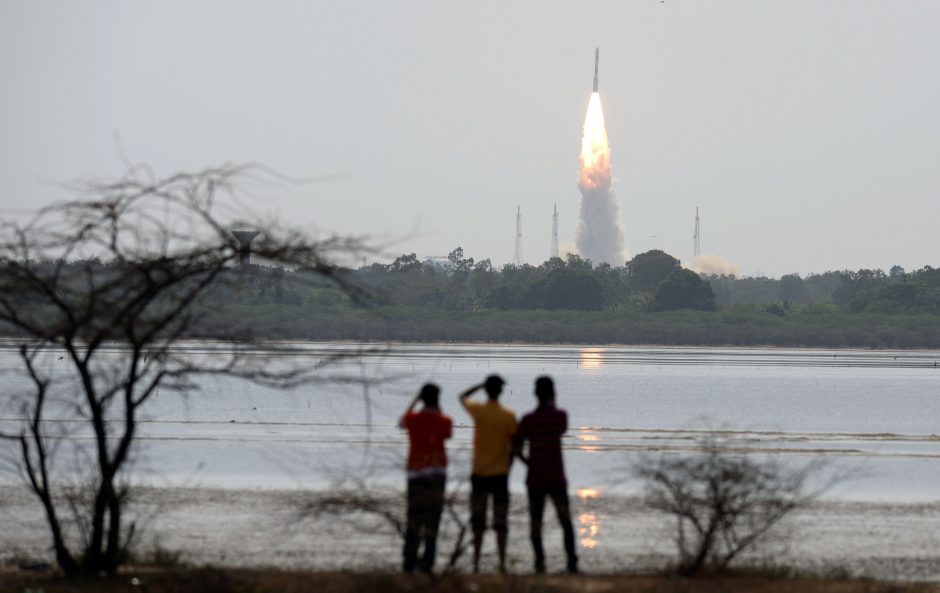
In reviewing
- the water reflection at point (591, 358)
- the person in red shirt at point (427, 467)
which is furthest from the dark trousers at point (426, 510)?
the water reflection at point (591, 358)

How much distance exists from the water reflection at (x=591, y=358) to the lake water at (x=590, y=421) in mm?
784

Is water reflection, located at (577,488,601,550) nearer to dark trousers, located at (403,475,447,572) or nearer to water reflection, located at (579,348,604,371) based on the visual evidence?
dark trousers, located at (403,475,447,572)

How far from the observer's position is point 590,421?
4653cm

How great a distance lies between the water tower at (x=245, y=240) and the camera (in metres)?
13.5

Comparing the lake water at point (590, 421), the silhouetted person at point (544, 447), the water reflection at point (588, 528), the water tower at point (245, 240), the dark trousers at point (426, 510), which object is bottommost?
the water reflection at point (588, 528)

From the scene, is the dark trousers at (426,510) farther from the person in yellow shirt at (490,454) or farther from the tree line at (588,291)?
the tree line at (588,291)

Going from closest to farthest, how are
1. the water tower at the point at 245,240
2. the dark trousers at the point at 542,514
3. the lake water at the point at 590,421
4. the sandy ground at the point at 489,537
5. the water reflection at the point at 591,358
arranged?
the water tower at the point at 245,240 → the dark trousers at the point at 542,514 → the sandy ground at the point at 489,537 → the lake water at the point at 590,421 → the water reflection at the point at 591,358

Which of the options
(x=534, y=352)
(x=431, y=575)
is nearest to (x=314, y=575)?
(x=431, y=575)

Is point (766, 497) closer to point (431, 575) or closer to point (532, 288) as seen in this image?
point (431, 575)

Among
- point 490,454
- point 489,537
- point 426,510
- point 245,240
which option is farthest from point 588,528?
point 245,240

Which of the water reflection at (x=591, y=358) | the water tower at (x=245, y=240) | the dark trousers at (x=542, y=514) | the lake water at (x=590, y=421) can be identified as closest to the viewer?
the water tower at (x=245, y=240)

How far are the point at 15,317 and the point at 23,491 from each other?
10.8 m

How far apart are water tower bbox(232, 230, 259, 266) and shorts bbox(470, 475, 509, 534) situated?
8.92ft

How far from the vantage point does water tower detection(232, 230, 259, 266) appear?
13.5m
